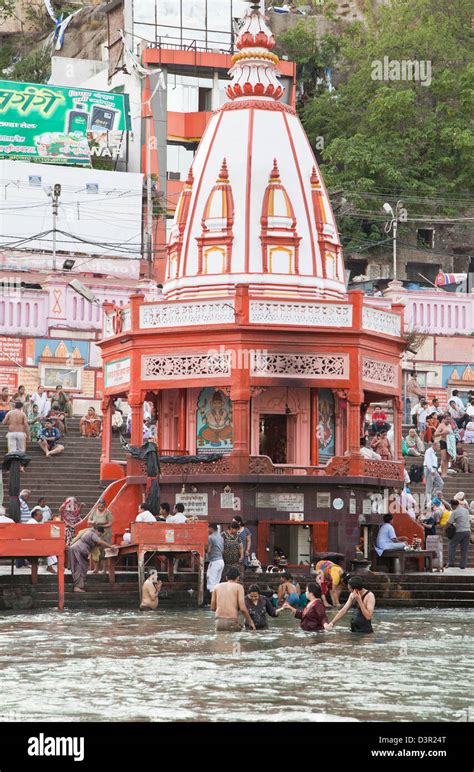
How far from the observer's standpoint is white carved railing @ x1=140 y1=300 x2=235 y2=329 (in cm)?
2866

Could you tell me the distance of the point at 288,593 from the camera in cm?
2284

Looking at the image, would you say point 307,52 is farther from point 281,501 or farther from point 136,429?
point 281,501

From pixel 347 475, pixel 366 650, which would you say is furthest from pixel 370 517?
pixel 366 650

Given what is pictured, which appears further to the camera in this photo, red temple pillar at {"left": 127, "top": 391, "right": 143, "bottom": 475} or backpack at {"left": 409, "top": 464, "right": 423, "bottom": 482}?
backpack at {"left": 409, "top": 464, "right": 423, "bottom": 482}

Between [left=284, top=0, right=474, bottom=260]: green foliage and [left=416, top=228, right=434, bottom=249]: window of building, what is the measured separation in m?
0.86

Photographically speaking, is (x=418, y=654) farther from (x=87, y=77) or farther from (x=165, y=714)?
(x=87, y=77)

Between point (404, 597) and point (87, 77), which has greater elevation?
point (87, 77)

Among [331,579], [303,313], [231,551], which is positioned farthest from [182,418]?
[331,579]

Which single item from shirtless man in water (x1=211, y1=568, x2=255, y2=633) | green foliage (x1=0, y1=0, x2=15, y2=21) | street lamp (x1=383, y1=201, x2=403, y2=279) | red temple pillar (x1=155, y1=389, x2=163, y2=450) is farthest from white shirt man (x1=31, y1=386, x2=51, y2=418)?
green foliage (x1=0, y1=0, x2=15, y2=21)

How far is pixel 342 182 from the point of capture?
51781 millimetres

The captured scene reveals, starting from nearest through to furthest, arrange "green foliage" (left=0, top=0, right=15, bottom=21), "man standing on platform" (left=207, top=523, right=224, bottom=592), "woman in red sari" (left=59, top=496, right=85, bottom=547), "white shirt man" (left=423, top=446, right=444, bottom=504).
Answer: "man standing on platform" (left=207, top=523, right=224, bottom=592) → "woman in red sari" (left=59, top=496, right=85, bottom=547) → "white shirt man" (left=423, top=446, right=444, bottom=504) → "green foliage" (left=0, top=0, right=15, bottom=21)

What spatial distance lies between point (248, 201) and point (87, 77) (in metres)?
26.8

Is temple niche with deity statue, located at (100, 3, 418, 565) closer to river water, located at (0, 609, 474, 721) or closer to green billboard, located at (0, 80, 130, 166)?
river water, located at (0, 609, 474, 721)

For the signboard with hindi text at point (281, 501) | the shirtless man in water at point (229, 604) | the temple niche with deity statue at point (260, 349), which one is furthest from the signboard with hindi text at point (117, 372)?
the shirtless man in water at point (229, 604)
